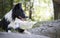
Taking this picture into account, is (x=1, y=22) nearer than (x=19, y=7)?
No

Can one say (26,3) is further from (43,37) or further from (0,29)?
(43,37)

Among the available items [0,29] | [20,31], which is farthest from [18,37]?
[0,29]

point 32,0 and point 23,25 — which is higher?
point 32,0

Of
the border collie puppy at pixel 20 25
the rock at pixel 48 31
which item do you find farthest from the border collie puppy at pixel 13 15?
the rock at pixel 48 31

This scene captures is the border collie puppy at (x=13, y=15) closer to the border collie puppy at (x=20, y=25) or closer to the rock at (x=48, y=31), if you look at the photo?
the border collie puppy at (x=20, y=25)

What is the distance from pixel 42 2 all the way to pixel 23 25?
5.30 ft

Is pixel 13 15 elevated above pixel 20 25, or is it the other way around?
pixel 13 15

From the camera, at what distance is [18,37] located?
5.55 ft

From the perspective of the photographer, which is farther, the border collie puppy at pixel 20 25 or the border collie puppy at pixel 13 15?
the border collie puppy at pixel 13 15

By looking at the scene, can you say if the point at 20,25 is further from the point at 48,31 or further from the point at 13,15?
the point at 48,31

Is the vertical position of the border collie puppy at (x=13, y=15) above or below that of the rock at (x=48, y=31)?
above

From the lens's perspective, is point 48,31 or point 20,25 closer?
point 20,25

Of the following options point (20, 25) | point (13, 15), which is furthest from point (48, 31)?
point (13, 15)

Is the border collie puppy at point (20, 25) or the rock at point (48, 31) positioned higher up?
the border collie puppy at point (20, 25)
